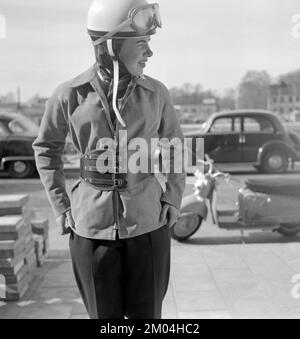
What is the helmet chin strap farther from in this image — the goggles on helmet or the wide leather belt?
the wide leather belt

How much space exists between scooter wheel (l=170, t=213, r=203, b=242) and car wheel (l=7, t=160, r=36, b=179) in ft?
21.7

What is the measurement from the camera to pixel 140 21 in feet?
6.06

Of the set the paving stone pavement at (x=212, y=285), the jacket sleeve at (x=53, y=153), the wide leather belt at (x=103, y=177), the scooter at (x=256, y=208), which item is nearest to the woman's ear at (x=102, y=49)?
the jacket sleeve at (x=53, y=153)

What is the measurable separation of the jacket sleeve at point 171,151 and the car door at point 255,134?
9428mm

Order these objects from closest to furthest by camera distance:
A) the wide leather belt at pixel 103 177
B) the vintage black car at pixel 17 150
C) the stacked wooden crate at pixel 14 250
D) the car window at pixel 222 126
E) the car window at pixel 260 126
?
the wide leather belt at pixel 103 177 < the stacked wooden crate at pixel 14 250 < the vintage black car at pixel 17 150 < the car window at pixel 222 126 < the car window at pixel 260 126

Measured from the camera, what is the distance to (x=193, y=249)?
16.5ft

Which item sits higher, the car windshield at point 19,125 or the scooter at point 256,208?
the car windshield at point 19,125

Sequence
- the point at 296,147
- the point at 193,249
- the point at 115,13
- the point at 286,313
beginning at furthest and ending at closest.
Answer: the point at 296,147 < the point at 193,249 < the point at 286,313 < the point at 115,13

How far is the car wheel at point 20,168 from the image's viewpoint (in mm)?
11227

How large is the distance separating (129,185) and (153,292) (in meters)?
0.41

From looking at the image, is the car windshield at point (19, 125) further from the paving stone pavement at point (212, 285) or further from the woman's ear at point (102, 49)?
the woman's ear at point (102, 49)

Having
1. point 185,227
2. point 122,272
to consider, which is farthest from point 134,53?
point 185,227
